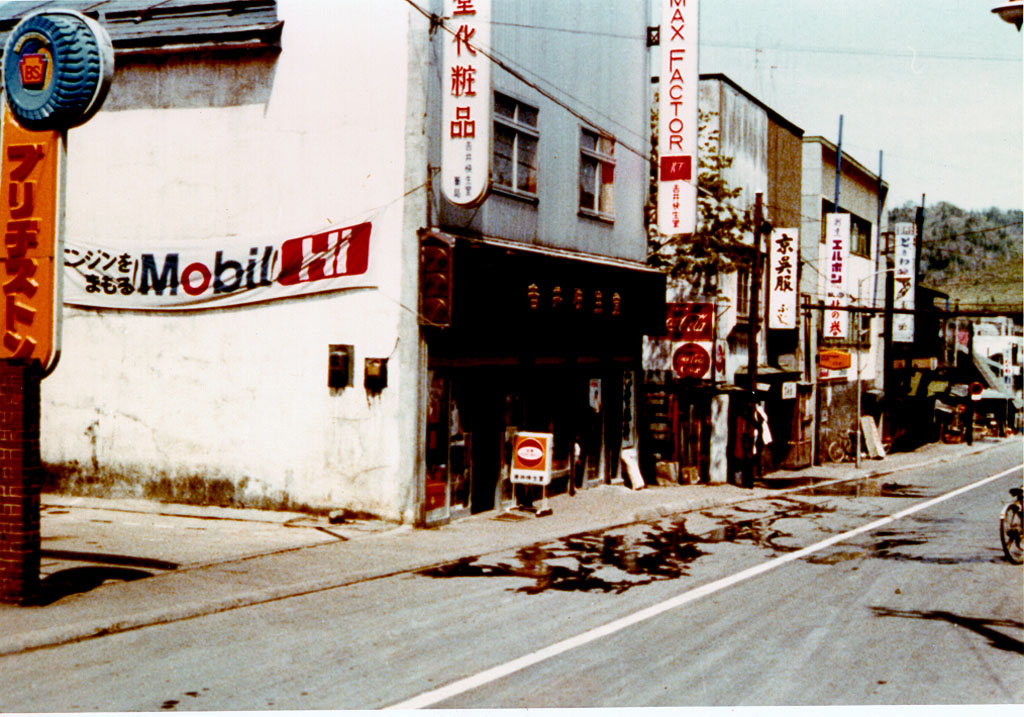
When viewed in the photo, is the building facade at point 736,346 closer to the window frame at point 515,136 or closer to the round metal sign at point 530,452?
the window frame at point 515,136

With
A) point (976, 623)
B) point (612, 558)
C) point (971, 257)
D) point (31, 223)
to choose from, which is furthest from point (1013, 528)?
point (971, 257)

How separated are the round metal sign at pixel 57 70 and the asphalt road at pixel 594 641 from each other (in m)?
4.70

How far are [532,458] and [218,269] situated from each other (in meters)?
5.97

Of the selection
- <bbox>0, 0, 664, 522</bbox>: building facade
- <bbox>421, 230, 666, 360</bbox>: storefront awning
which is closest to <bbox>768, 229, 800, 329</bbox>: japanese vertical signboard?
<bbox>421, 230, 666, 360</bbox>: storefront awning

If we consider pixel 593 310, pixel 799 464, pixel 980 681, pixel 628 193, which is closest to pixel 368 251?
pixel 593 310

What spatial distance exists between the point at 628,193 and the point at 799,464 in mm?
17234

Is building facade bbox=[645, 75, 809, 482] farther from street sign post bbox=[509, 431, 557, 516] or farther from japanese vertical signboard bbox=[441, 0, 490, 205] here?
japanese vertical signboard bbox=[441, 0, 490, 205]

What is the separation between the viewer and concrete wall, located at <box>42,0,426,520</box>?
15.7 m

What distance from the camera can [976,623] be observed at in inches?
397

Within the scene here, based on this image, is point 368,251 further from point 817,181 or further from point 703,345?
point 817,181

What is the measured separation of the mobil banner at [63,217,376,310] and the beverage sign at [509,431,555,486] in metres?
3.76

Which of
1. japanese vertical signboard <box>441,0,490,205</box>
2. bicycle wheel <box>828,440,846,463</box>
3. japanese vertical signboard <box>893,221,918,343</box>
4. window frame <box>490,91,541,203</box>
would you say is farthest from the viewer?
japanese vertical signboard <box>893,221,918,343</box>

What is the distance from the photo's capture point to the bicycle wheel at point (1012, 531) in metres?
13.8

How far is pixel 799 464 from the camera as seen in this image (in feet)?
120
